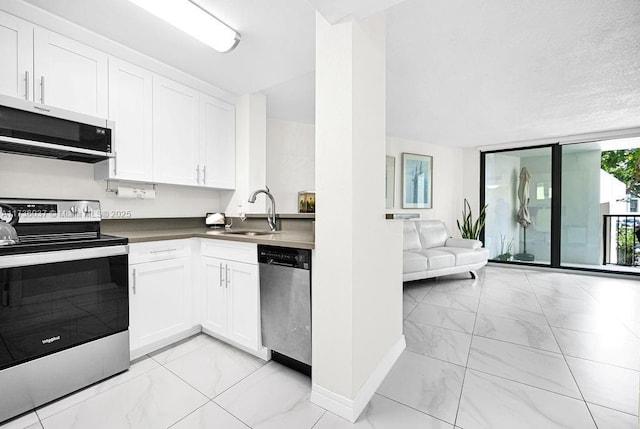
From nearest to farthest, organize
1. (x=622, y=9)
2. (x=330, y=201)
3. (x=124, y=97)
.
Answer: (x=330, y=201), (x=622, y=9), (x=124, y=97)

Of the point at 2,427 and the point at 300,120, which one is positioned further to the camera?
the point at 300,120

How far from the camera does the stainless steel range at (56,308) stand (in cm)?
137

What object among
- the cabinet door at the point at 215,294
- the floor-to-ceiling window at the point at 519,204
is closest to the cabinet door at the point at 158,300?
the cabinet door at the point at 215,294

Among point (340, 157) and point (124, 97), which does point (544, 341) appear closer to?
point (340, 157)

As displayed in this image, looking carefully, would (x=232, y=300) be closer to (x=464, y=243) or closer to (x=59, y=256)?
(x=59, y=256)

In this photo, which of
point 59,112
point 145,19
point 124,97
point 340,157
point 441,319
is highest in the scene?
point 145,19

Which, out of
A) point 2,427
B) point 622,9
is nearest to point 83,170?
point 2,427

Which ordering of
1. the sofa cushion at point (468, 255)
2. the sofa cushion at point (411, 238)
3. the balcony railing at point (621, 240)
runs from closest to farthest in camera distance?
the sofa cushion at point (468, 255) → the sofa cushion at point (411, 238) → the balcony railing at point (621, 240)

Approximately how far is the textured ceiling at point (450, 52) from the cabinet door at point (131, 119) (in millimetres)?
230

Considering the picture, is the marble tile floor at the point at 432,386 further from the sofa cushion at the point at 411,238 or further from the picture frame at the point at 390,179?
the picture frame at the point at 390,179

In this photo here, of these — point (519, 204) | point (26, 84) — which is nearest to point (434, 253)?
point (519, 204)

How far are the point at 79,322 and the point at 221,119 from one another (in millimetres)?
2038

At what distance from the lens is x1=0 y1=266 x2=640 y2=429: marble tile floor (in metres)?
1.36

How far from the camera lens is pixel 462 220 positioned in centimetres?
550
